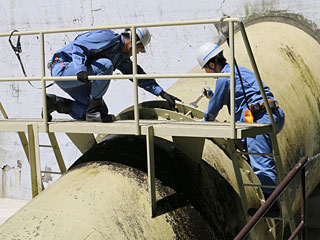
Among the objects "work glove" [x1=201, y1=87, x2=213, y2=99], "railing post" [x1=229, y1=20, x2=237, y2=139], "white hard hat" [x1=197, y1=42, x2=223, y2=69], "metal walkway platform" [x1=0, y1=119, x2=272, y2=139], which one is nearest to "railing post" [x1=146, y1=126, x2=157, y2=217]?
"metal walkway platform" [x1=0, y1=119, x2=272, y2=139]

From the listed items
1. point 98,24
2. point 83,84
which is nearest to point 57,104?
point 83,84

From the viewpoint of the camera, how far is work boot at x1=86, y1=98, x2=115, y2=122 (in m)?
4.19

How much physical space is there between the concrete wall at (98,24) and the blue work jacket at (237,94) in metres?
3.02

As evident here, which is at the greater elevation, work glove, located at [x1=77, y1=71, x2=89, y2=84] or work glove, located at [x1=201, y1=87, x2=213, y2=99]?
work glove, located at [x1=77, y1=71, x2=89, y2=84]

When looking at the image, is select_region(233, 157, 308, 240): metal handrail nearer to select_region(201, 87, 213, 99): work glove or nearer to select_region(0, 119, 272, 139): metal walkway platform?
select_region(0, 119, 272, 139): metal walkway platform

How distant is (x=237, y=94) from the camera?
185 inches

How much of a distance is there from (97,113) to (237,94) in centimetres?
123

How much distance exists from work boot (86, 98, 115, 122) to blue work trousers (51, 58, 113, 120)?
1.9 inches

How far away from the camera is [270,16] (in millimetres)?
7465

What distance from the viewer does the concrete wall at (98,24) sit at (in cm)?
765

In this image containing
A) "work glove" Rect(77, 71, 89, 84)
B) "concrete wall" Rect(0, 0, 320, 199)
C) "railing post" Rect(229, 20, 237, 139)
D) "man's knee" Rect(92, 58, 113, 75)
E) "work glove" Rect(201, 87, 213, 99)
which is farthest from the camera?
"concrete wall" Rect(0, 0, 320, 199)

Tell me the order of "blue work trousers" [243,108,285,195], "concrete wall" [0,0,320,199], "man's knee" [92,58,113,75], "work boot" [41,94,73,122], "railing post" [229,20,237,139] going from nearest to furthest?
"railing post" [229,20,237,139] → "man's knee" [92,58,113,75] → "work boot" [41,94,73,122] → "blue work trousers" [243,108,285,195] → "concrete wall" [0,0,320,199]

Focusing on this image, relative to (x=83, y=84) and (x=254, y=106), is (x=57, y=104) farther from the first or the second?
(x=254, y=106)

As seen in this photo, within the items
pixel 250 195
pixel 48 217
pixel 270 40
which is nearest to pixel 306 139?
pixel 270 40
